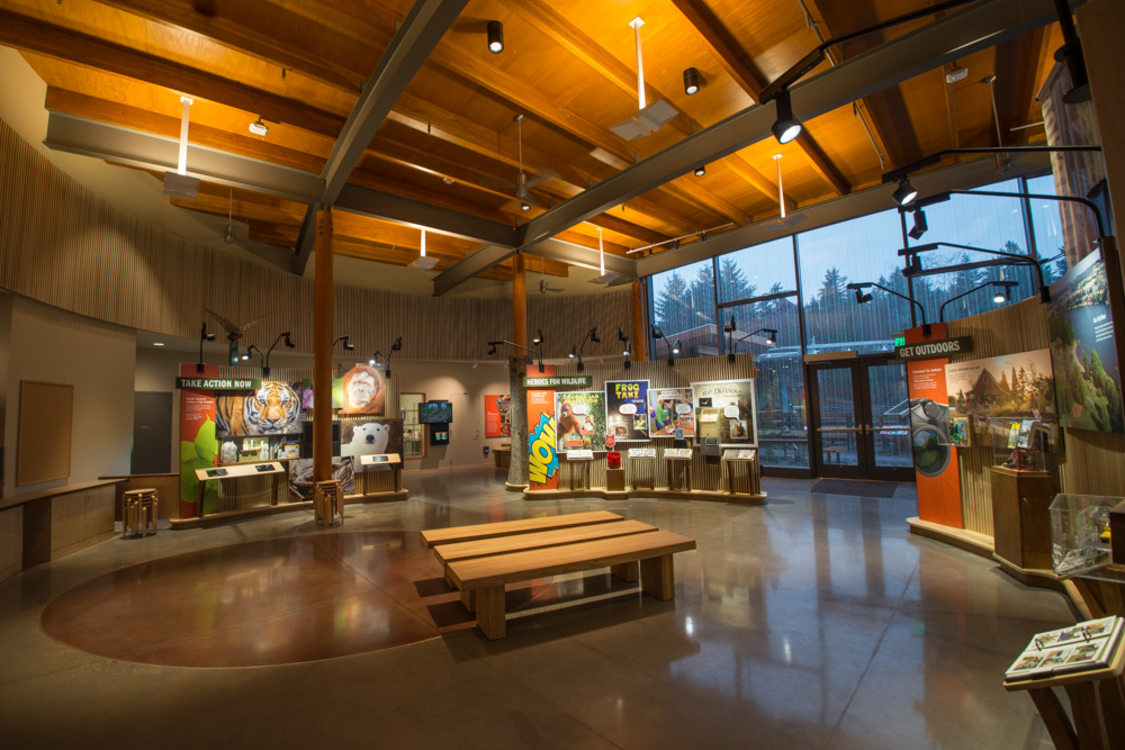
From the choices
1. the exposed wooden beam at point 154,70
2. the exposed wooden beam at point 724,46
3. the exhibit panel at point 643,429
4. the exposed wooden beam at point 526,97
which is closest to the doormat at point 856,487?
the exhibit panel at point 643,429

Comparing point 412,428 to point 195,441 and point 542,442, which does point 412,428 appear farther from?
point 195,441

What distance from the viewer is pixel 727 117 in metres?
6.73

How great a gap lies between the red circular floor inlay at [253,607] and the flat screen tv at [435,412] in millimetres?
7732

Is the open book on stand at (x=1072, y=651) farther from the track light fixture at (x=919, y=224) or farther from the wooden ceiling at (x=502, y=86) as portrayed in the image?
the track light fixture at (x=919, y=224)

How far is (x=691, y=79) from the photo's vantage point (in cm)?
590

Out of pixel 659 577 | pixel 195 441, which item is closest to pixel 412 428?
pixel 195 441

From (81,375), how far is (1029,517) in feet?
37.4

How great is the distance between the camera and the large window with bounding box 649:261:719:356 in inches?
472

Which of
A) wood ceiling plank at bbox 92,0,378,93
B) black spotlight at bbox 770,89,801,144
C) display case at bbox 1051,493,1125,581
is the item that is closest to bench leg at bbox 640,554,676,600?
display case at bbox 1051,493,1125,581

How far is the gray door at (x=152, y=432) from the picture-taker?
421 inches

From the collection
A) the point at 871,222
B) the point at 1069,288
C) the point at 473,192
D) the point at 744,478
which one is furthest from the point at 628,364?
the point at 1069,288

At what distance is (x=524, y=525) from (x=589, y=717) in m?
2.36

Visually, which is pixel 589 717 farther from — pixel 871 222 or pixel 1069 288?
pixel 871 222

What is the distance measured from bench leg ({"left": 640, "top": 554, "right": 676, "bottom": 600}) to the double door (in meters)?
7.50
